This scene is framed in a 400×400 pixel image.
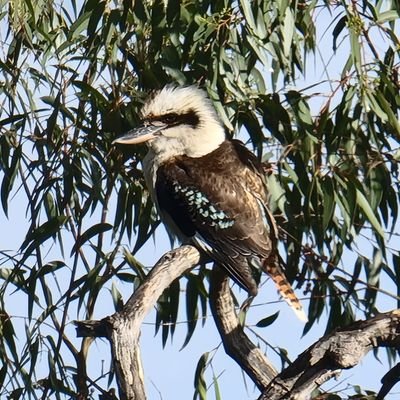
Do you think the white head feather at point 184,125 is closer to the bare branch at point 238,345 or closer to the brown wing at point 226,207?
the brown wing at point 226,207

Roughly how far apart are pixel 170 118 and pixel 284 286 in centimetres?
66

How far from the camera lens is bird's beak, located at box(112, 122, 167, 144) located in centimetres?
447

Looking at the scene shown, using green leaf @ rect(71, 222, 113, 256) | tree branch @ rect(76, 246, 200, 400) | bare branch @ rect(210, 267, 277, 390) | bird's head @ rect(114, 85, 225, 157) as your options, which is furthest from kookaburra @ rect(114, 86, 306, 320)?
tree branch @ rect(76, 246, 200, 400)

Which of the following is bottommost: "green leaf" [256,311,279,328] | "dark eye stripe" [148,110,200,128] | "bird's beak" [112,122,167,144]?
"green leaf" [256,311,279,328]

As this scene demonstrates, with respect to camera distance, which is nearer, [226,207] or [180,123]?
[226,207]

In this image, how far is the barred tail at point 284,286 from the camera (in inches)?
173

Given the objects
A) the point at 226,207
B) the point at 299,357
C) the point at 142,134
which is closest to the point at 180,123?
the point at 142,134

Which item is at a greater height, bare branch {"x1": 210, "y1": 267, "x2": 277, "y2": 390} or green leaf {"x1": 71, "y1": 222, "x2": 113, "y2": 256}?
green leaf {"x1": 71, "y1": 222, "x2": 113, "y2": 256}

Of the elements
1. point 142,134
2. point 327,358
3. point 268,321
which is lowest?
point 327,358

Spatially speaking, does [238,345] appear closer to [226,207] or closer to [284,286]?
[284,286]

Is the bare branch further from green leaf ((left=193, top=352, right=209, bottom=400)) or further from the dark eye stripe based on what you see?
the dark eye stripe

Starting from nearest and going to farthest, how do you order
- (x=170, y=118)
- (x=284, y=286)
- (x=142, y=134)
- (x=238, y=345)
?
1. (x=238, y=345)
2. (x=284, y=286)
3. (x=142, y=134)
4. (x=170, y=118)

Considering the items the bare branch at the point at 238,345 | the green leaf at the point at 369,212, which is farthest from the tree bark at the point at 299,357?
the green leaf at the point at 369,212

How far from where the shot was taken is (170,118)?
4.70m
